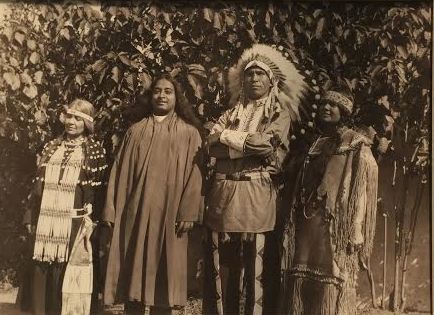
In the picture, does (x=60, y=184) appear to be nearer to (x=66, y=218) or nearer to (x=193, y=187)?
(x=66, y=218)

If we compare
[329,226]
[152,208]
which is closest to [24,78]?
[152,208]

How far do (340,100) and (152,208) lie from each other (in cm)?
74

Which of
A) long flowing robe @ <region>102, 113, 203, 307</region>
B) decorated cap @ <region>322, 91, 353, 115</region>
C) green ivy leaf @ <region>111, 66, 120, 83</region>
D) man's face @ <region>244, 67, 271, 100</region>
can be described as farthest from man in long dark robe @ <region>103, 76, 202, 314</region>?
decorated cap @ <region>322, 91, 353, 115</region>

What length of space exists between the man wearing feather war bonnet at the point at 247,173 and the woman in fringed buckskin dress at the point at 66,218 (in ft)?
1.32

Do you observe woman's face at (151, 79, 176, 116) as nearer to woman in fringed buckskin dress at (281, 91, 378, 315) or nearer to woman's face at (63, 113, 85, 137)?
woman's face at (63, 113, 85, 137)

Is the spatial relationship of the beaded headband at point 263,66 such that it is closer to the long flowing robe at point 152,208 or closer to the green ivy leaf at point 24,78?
the long flowing robe at point 152,208

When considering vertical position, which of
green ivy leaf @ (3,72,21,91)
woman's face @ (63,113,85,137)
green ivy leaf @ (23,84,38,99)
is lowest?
woman's face @ (63,113,85,137)

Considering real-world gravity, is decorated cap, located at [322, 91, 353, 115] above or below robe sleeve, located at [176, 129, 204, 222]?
above

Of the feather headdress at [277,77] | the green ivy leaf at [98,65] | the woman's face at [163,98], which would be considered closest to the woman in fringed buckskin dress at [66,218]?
the green ivy leaf at [98,65]

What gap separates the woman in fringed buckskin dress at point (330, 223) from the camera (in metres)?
2.23

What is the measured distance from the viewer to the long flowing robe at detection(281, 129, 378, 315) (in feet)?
7.30

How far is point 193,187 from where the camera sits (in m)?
2.27

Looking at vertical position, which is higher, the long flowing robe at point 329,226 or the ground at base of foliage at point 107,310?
the long flowing robe at point 329,226

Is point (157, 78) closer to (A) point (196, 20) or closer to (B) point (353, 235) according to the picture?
(A) point (196, 20)
